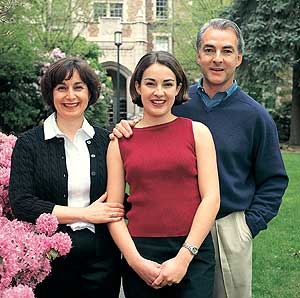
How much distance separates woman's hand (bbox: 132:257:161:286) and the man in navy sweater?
1.82 ft

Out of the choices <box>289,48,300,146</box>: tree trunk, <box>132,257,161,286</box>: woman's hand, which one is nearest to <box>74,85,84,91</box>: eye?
<box>132,257,161,286</box>: woman's hand

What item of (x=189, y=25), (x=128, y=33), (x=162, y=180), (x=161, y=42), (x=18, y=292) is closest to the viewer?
(x=18, y=292)

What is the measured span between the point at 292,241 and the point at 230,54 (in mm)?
4995

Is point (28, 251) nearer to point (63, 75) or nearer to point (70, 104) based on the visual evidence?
point (70, 104)

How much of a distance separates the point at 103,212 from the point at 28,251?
0.43 meters

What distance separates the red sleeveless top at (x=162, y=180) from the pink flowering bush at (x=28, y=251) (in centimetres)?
39

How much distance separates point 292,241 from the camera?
25.4ft

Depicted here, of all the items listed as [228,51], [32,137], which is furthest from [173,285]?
[228,51]

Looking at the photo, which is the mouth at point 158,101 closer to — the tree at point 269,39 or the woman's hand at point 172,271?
the woman's hand at point 172,271

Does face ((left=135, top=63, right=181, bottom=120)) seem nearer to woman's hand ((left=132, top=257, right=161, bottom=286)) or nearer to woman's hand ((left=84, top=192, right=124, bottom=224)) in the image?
woman's hand ((left=84, top=192, right=124, bottom=224))

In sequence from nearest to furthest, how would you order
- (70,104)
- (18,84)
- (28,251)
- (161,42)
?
(28,251) < (70,104) < (18,84) < (161,42)

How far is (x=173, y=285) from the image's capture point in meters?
2.96

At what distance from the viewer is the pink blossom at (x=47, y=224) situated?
290 cm

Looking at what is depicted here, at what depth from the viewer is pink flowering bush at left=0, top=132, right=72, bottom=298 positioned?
2.62 metres
